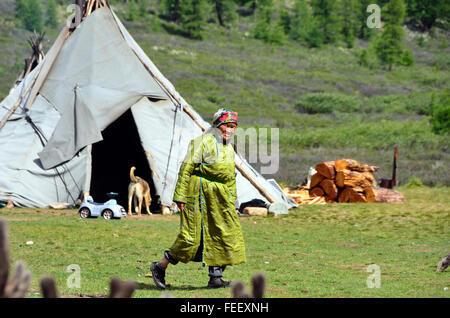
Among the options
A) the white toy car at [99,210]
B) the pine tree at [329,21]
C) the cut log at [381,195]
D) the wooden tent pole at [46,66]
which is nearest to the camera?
the white toy car at [99,210]

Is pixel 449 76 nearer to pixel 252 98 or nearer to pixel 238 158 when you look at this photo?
pixel 252 98

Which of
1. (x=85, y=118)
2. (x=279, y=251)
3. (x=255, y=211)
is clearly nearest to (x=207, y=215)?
(x=279, y=251)

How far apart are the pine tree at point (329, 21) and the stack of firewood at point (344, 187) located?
70.9 metres

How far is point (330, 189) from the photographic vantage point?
18438 millimetres

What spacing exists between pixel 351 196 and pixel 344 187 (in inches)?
14.0

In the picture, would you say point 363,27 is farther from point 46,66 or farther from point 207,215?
point 207,215

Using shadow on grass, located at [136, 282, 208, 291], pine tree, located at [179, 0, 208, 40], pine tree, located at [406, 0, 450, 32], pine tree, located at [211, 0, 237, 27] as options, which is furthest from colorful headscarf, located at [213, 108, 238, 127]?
pine tree, located at [406, 0, 450, 32]

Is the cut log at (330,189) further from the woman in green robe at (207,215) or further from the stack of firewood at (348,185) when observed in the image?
the woman in green robe at (207,215)

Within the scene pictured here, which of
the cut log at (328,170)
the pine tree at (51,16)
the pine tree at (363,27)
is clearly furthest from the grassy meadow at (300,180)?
the pine tree at (363,27)

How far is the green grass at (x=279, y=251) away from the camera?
22.5ft

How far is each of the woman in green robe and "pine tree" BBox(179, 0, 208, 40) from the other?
228 ft

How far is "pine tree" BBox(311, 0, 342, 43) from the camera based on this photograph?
291ft
